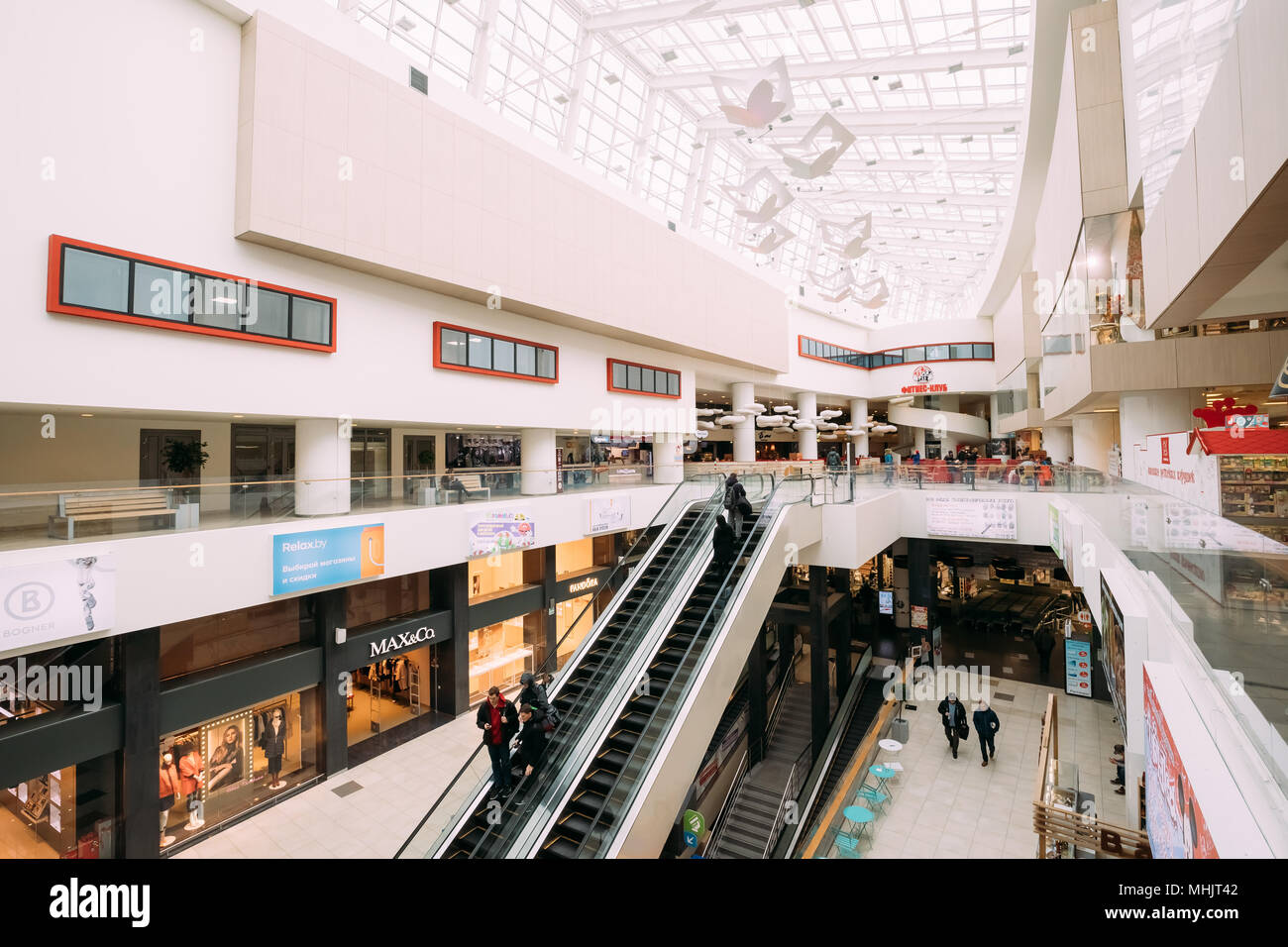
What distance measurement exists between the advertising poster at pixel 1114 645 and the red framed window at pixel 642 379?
13174mm

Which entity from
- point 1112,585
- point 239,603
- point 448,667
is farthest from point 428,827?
point 1112,585

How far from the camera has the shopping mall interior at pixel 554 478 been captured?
7070 mm

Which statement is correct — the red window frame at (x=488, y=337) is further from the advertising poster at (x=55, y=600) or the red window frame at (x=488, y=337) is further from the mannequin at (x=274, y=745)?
the mannequin at (x=274, y=745)

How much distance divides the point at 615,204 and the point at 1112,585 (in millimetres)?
14923

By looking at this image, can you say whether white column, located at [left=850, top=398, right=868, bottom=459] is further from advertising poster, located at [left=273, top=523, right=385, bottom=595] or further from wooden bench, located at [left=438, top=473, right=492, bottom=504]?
advertising poster, located at [left=273, top=523, right=385, bottom=595]

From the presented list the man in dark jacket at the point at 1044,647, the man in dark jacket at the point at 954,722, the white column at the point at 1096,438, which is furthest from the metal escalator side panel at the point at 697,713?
the white column at the point at 1096,438

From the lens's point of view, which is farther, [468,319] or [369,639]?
[468,319]

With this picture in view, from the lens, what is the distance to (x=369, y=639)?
12.7 meters

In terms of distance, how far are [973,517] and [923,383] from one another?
20.8 m

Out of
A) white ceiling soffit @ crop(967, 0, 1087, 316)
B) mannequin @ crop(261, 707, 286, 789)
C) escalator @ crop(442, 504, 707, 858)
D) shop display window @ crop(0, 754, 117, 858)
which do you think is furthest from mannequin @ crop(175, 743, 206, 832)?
white ceiling soffit @ crop(967, 0, 1087, 316)

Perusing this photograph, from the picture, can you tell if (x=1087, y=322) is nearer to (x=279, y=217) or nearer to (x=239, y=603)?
(x=279, y=217)

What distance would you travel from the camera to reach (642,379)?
20.3m

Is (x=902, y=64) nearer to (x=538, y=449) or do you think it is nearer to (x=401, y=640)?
(x=538, y=449)

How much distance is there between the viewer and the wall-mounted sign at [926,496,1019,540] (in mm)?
17719
